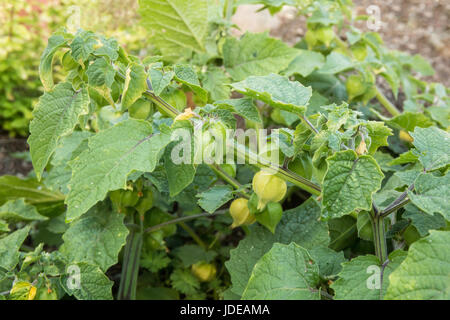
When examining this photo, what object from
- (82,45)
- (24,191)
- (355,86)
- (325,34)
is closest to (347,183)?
(82,45)

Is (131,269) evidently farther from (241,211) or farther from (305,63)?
(305,63)

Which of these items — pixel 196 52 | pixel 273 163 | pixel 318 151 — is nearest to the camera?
pixel 318 151

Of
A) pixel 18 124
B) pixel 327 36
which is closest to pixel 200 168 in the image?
pixel 327 36

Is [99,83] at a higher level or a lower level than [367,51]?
higher

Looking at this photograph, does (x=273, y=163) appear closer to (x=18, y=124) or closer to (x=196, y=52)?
(x=196, y=52)

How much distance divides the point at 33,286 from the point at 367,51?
45.8 inches

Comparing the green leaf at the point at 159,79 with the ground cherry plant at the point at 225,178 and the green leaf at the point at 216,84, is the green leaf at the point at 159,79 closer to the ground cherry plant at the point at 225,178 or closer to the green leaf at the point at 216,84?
the ground cherry plant at the point at 225,178

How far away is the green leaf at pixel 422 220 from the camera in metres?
0.81

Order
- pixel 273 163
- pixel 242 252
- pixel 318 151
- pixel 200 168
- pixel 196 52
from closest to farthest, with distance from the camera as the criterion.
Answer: pixel 318 151 < pixel 273 163 < pixel 242 252 < pixel 200 168 < pixel 196 52

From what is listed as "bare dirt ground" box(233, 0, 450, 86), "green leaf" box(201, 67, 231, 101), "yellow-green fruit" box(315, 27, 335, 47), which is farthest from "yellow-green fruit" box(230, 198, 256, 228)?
"bare dirt ground" box(233, 0, 450, 86)

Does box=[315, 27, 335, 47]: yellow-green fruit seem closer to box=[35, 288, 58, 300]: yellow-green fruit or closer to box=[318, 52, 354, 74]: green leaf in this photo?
box=[318, 52, 354, 74]: green leaf

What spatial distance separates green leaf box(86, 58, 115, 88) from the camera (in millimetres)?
755

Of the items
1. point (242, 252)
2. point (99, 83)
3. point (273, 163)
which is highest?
point (99, 83)

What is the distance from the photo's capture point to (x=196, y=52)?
4.44 ft
